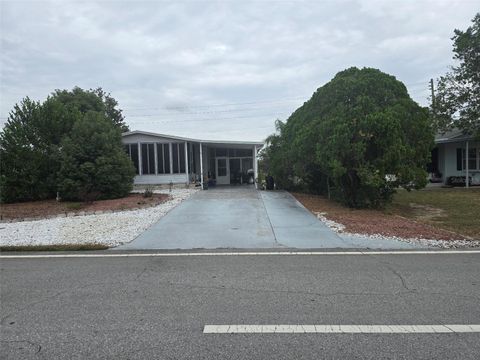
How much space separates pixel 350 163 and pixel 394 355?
428 inches

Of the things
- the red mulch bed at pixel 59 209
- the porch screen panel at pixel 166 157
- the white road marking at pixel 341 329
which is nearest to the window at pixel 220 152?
the porch screen panel at pixel 166 157

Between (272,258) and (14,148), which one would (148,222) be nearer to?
(272,258)

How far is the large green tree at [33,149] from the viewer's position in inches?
727

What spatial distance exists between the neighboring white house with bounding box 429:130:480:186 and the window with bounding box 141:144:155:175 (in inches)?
714

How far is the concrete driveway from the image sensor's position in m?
8.25

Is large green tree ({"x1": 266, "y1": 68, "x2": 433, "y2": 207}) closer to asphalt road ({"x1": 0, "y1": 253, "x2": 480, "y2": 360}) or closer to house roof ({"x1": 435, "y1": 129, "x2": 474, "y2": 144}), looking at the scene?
asphalt road ({"x1": 0, "y1": 253, "x2": 480, "y2": 360})

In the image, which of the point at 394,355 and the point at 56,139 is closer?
the point at 394,355

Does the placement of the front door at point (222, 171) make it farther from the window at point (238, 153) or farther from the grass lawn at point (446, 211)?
the grass lawn at point (446, 211)

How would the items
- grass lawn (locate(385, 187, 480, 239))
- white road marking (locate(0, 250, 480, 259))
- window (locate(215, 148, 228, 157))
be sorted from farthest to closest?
window (locate(215, 148, 228, 157)) < grass lawn (locate(385, 187, 480, 239)) < white road marking (locate(0, 250, 480, 259))

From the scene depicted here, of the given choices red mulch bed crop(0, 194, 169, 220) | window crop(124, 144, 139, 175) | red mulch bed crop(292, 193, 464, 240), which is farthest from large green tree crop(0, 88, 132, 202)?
red mulch bed crop(292, 193, 464, 240)

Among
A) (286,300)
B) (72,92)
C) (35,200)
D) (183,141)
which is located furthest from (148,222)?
(72,92)

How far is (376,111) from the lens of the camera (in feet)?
43.4

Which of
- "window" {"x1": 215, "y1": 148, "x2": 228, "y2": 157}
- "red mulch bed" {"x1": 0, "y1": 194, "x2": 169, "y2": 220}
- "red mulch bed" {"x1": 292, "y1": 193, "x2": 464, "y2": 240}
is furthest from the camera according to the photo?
"window" {"x1": 215, "y1": 148, "x2": 228, "y2": 157}

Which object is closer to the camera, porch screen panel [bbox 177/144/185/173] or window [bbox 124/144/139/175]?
window [bbox 124/144/139/175]
